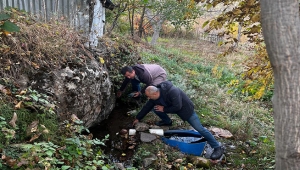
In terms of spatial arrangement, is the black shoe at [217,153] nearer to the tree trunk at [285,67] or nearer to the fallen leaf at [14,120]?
the tree trunk at [285,67]

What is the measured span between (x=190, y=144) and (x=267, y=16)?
305 cm

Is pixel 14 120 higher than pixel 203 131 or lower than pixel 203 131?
higher

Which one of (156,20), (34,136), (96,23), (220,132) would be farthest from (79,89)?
(156,20)

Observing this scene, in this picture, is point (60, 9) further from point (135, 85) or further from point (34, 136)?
point (34, 136)

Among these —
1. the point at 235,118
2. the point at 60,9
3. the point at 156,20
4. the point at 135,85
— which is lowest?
the point at 235,118

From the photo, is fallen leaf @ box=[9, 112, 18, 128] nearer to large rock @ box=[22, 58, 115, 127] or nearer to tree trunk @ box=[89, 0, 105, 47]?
large rock @ box=[22, 58, 115, 127]

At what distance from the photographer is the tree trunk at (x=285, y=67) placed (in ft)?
6.57

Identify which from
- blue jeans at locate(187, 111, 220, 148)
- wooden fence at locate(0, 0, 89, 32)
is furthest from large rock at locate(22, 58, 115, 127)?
blue jeans at locate(187, 111, 220, 148)

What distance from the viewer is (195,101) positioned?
6.96 metres

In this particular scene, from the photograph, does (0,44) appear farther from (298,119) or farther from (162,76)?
(298,119)

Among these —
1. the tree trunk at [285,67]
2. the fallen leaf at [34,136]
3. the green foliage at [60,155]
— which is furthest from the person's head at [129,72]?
the tree trunk at [285,67]

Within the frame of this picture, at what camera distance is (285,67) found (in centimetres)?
205

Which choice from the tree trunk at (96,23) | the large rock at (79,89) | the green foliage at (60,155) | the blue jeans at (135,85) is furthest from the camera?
the blue jeans at (135,85)

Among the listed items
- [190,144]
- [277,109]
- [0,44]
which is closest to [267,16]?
[277,109]
